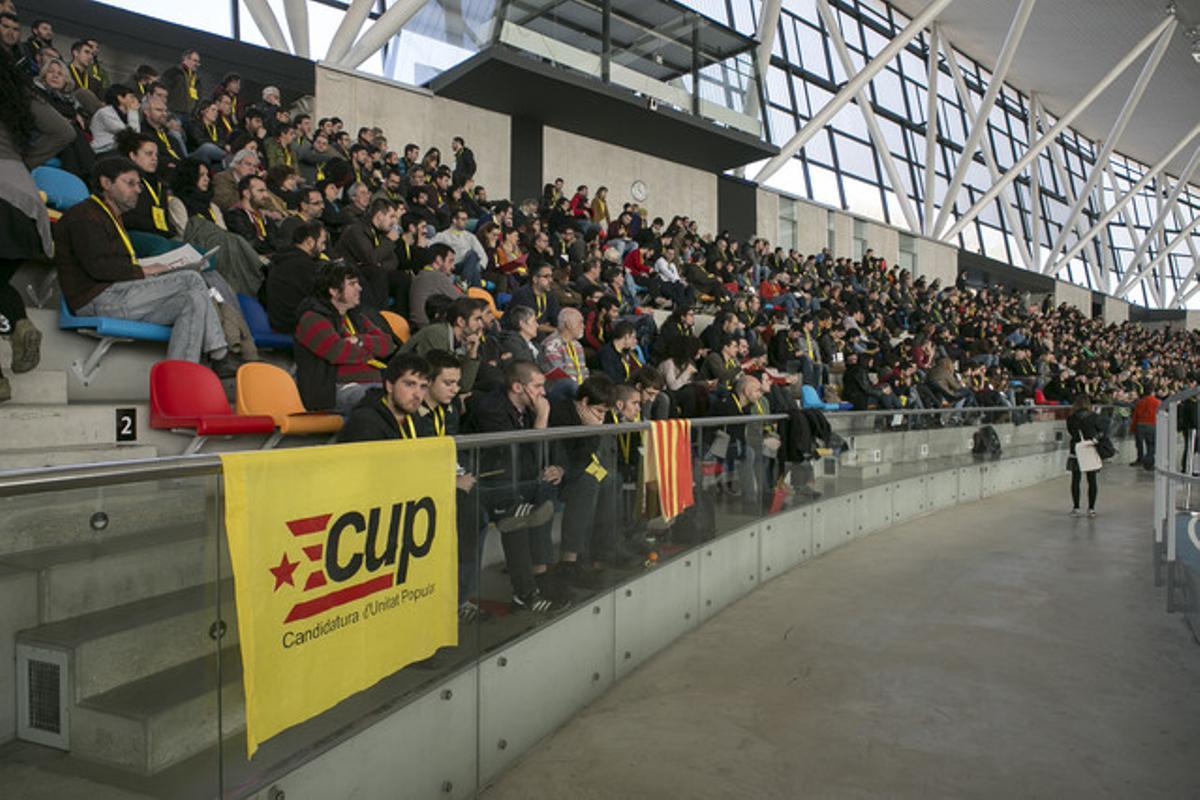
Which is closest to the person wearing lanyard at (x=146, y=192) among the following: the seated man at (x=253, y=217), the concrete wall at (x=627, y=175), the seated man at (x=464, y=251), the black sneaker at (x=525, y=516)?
the seated man at (x=253, y=217)

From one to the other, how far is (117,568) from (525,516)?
2.03m

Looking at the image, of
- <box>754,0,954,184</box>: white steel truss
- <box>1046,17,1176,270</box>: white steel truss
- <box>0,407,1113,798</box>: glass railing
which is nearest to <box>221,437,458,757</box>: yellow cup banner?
<box>0,407,1113,798</box>: glass railing

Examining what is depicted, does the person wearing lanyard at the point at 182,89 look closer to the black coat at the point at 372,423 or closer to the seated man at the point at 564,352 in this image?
the seated man at the point at 564,352

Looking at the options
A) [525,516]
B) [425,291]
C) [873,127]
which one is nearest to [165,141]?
[425,291]

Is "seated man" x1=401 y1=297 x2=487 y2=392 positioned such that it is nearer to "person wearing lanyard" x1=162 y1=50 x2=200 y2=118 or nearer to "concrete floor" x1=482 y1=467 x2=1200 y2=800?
"concrete floor" x1=482 y1=467 x2=1200 y2=800

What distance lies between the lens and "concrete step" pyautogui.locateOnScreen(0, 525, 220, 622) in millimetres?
1639

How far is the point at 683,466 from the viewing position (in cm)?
529

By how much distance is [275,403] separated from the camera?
15.6 ft

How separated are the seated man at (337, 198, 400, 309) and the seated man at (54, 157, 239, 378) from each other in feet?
5.81

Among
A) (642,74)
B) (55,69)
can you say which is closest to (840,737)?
(55,69)

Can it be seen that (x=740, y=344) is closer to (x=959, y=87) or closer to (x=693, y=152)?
(x=693, y=152)

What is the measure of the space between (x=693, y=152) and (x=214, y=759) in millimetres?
17986

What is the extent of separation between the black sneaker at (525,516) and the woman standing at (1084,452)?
912cm

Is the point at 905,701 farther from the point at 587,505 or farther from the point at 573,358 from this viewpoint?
the point at 573,358
